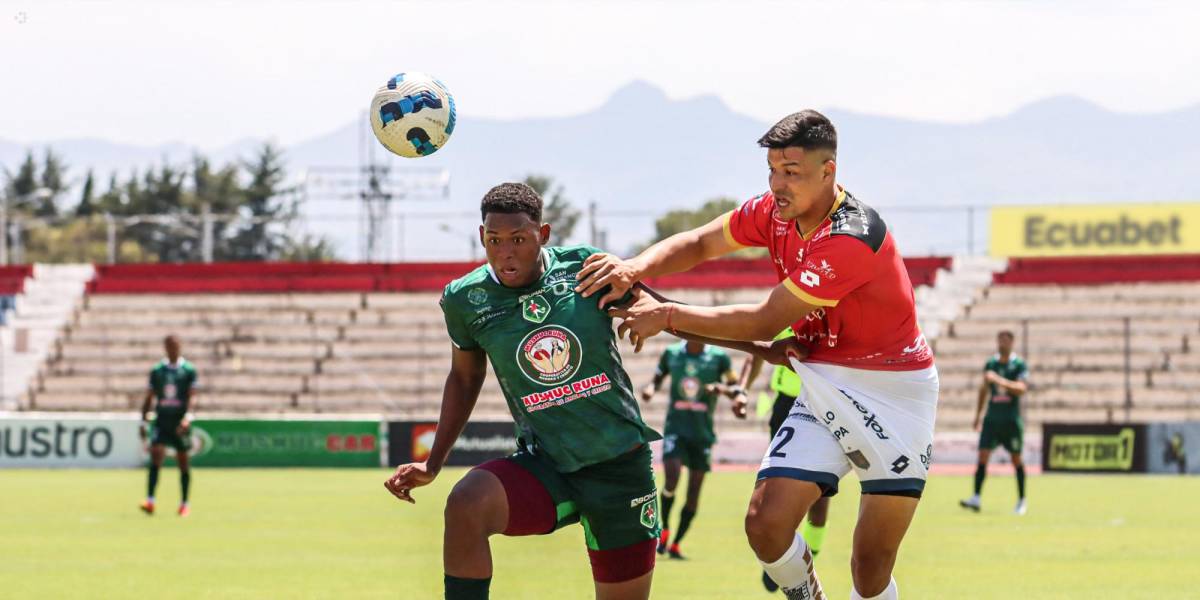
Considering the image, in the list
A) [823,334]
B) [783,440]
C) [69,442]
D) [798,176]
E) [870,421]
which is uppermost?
[798,176]

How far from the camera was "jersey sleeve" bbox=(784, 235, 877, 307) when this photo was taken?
725cm

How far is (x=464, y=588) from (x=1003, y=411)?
1595 centimetres

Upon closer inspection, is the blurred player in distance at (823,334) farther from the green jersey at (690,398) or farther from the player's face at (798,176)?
the green jersey at (690,398)

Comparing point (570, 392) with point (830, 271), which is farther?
point (570, 392)

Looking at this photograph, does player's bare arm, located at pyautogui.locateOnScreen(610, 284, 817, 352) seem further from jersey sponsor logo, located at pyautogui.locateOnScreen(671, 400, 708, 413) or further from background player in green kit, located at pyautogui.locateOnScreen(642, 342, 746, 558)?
jersey sponsor logo, located at pyautogui.locateOnScreen(671, 400, 708, 413)

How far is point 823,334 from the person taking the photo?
25.5ft

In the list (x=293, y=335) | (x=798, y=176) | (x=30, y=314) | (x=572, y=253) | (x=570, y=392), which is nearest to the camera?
(x=798, y=176)

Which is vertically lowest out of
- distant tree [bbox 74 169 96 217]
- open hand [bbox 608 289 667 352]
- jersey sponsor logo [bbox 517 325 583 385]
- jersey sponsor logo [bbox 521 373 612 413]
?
jersey sponsor logo [bbox 521 373 612 413]

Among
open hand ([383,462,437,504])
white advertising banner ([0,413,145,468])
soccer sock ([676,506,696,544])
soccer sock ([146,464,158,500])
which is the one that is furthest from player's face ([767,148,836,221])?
white advertising banner ([0,413,145,468])

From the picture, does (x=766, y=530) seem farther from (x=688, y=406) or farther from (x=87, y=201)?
(x=87, y=201)

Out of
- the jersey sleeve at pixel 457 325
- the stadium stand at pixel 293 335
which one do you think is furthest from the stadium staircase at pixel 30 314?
the jersey sleeve at pixel 457 325

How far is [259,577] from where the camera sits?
45.6ft

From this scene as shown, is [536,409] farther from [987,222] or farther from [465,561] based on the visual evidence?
[987,222]

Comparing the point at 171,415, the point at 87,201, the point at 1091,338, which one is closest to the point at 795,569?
the point at 171,415
